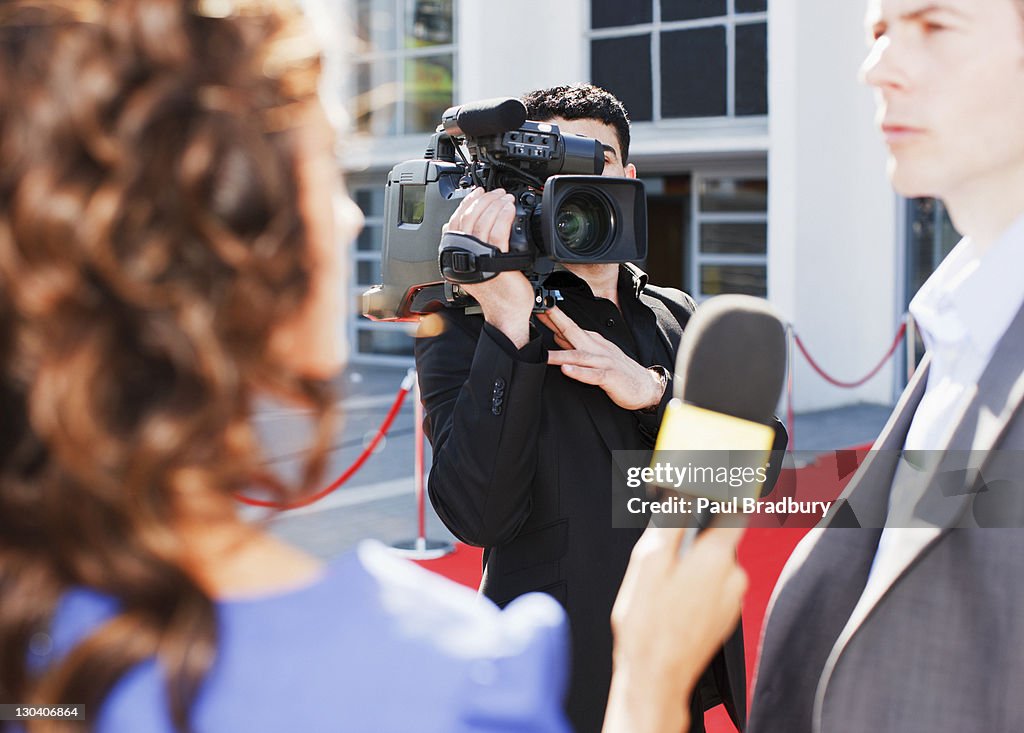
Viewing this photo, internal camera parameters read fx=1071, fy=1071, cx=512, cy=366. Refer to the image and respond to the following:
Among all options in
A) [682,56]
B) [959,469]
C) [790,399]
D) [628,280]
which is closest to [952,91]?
[959,469]

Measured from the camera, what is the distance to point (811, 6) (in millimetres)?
9258

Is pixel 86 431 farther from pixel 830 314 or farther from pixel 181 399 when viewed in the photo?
pixel 830 314

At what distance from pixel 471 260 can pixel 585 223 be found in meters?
0.27

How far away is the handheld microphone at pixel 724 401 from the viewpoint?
34.8 inches

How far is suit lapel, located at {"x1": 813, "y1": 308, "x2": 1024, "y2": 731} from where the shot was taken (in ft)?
3.26

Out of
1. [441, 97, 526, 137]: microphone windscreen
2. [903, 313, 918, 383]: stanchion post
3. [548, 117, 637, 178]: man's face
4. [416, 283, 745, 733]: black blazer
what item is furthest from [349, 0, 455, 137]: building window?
[416, 283, 745, 733]: black blazer

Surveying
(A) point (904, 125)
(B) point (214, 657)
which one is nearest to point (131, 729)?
(B) point (214, 657)

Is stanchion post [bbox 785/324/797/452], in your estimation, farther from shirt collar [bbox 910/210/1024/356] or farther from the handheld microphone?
the handheld microphone

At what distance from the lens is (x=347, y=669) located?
2.41 ft

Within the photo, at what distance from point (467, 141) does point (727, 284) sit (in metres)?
9.32

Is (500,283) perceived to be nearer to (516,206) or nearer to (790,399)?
(516,206)

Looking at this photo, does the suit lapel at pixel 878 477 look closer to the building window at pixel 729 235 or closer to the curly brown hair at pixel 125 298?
the curly brown hair at pixel 125 298

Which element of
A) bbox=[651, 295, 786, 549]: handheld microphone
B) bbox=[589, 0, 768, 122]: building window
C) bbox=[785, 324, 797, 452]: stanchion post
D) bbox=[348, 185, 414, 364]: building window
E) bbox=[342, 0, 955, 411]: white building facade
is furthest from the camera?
bbox=[348, 185, 414, 364]: building window

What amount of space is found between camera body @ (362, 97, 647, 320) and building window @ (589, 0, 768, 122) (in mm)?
8597
